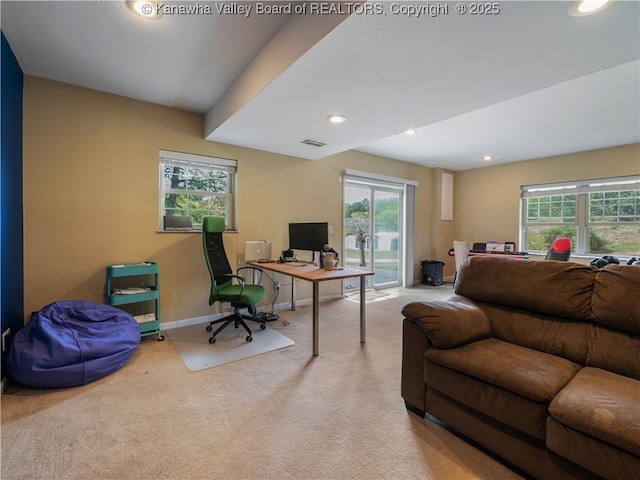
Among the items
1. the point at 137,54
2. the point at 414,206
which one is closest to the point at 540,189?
the point at 414,206

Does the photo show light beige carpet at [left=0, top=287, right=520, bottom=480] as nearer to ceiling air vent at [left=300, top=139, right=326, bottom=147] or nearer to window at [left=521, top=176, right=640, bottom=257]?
ceiling air vent at [left=300, top=139, right=326, bottom=147]

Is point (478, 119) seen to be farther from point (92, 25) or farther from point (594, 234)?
point (92, 25)

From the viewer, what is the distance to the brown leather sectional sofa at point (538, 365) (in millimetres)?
1173

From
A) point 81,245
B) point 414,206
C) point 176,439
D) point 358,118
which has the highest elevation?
point 358,118

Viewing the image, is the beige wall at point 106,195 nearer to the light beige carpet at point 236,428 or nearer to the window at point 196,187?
the window at point 196,187

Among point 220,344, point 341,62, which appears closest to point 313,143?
point 341,62

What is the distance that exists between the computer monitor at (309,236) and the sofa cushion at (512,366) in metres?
2.16

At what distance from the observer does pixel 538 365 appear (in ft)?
4.92

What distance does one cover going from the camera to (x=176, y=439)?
168 cm

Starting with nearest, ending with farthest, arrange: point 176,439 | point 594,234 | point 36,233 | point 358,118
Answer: point 176,439 → point 36,233 → point 358,118 → point 594,234

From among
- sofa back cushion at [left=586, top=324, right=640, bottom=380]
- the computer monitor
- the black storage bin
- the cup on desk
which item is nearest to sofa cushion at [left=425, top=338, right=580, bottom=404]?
sofa back cushion at [left=586, top=324, right=640, bottom=380]

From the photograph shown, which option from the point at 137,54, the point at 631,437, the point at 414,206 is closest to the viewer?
the point at 631,437

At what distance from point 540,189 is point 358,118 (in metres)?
4.85

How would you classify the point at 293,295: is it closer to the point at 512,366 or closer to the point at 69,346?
the point at 69,346
